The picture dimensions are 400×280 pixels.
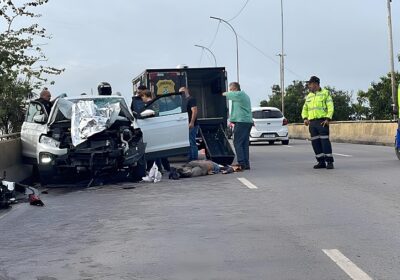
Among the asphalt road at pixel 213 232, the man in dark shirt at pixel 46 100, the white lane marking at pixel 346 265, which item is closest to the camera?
the white lane marking at pixel 346 265

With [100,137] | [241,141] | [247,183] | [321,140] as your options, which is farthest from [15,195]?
[321,140]

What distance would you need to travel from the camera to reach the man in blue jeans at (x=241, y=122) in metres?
14.1

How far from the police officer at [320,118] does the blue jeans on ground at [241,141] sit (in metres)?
1.40

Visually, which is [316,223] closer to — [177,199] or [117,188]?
[177,199]

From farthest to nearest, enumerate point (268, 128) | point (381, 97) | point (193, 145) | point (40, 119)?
1. point (381, 97)
2. point (268, 128)
3. point (193, 145)
4. point (40, 119)

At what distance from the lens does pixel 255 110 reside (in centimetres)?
2731

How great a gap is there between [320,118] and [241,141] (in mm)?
1800

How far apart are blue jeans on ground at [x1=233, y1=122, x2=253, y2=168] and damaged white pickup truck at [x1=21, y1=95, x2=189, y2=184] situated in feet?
4.55

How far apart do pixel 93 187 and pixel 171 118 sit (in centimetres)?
223

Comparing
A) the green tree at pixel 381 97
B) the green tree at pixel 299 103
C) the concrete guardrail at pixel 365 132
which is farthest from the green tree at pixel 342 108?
the concrete guardrail at pixel 365 132

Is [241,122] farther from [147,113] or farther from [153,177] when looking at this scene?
[153,177]

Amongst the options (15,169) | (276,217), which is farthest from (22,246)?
(15,169)

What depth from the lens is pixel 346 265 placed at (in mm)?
5617

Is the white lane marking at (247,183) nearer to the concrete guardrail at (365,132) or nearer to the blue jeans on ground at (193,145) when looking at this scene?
the blue jeans on ground at (193,145)
